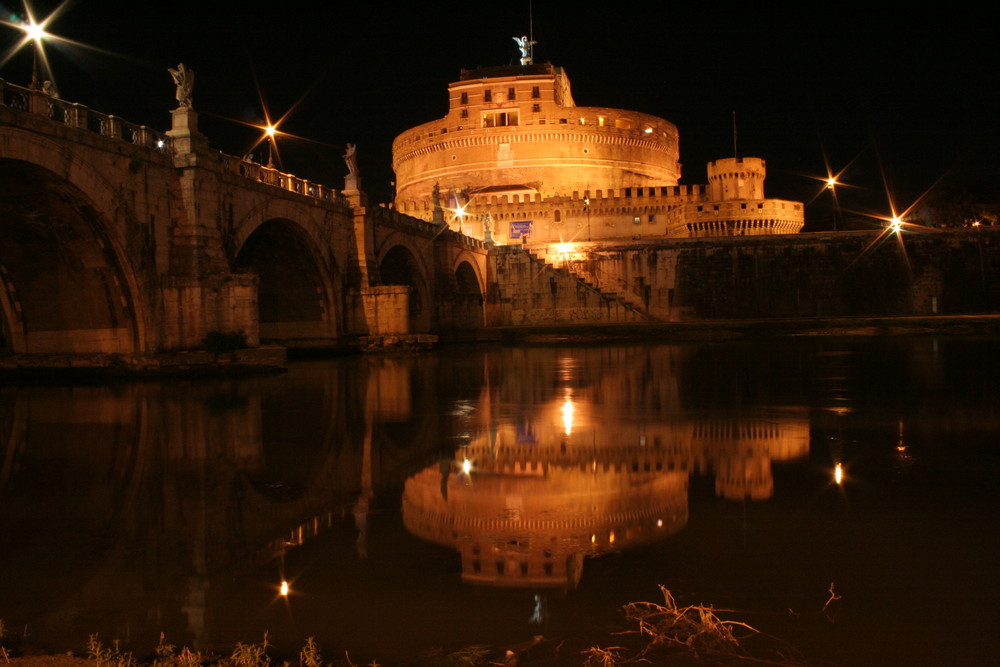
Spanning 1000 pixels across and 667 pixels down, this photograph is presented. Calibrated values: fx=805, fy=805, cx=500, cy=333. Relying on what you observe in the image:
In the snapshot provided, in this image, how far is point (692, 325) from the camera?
39875 millimetres

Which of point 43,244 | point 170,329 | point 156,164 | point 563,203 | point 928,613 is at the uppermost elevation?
point 563,203

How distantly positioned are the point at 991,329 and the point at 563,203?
115 ft

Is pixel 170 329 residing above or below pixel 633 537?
above

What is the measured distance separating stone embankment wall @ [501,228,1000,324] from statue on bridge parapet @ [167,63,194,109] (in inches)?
1280

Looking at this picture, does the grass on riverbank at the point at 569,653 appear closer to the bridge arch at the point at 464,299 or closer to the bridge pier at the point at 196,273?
the bridge pier at the point at 196,273

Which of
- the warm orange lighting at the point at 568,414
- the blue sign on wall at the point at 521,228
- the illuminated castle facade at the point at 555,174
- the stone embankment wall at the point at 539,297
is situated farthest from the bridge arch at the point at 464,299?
the warm orange lighting at the point at 568,414

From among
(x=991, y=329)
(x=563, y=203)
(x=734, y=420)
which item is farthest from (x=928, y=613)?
(x=563, y=203)

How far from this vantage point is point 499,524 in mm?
6266

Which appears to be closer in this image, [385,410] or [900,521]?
[900,521]

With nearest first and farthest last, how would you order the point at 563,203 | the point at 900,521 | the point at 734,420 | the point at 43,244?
the point at 900,521 < the point at 734,420 < the point at 43,244 < the point at 563,203

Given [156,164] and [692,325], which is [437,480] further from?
[692,325]

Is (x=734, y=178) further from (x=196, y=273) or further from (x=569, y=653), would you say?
(x=569, y=653)

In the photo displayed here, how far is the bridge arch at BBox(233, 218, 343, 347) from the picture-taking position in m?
30.2

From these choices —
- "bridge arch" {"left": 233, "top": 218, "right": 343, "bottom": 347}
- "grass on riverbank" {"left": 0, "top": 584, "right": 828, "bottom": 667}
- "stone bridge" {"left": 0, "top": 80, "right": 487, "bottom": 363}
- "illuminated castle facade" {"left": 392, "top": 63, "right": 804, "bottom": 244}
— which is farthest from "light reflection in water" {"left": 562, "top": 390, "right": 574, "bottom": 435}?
"illuminated castle facade" {"left": 392, "top": 63, "right": 804, "bottom": 244}
